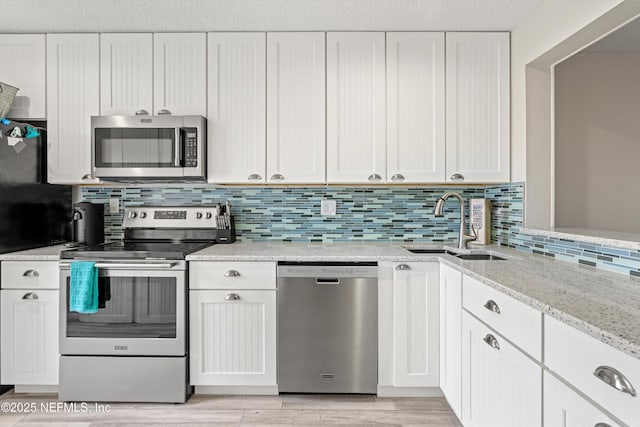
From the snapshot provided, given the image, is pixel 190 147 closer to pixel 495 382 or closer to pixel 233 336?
pixel 233 336

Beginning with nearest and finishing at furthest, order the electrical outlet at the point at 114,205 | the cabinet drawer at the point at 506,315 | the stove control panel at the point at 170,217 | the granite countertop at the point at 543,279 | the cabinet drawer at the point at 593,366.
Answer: the cabinet drawer at the point at 593,366
the granite countertop at the point at 543,279
the cabinet drawer at the point at 506,315
the stove control panel at the point at 170,217
the electrical outlet at the point at 114,205

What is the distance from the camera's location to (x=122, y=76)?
8.36 feet

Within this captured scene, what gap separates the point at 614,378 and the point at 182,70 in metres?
2.65

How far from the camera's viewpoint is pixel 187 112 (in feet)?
8.30

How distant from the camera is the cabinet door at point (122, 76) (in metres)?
2.54

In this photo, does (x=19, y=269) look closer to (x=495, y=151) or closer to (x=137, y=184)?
(x=137, y=184)

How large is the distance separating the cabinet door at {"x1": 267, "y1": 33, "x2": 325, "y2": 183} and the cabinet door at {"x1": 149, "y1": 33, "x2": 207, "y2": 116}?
45cm

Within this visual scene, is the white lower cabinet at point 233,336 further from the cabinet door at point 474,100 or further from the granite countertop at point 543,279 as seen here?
the cabinet door at point 474,100

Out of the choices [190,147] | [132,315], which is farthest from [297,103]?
[132,315]

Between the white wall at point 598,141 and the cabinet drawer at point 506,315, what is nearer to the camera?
the cabinet drawer at point 506,315

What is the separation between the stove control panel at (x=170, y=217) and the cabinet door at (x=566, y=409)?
2199mm

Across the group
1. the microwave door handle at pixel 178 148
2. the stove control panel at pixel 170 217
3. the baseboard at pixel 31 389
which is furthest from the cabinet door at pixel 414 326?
the baseboard at pixel 31 389

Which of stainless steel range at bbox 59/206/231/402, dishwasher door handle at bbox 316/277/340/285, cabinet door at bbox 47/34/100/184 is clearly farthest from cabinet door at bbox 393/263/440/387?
cabinet door at bbox 47/34/100/184

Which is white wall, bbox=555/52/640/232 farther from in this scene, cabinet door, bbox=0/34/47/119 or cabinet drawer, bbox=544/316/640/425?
cabinet door, bbox=0/34/47/119
